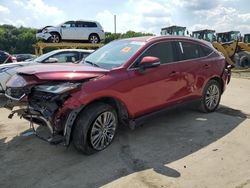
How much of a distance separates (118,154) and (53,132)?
108 centimetres

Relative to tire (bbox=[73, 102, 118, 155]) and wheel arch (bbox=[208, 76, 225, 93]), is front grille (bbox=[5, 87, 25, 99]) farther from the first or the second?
wheel arch (bbox=[208, 76, 225, 93])

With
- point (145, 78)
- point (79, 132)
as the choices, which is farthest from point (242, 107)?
point (79, 132)

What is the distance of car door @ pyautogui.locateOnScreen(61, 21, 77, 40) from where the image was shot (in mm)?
19078

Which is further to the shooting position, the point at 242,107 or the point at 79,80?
the point at 242,107

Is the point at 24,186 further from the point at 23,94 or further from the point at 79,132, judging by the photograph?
the point at 23,94

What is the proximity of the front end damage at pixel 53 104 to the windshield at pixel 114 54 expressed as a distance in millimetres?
1017

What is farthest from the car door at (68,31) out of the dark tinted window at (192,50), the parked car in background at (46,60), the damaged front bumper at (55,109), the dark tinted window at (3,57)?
the damaged front bumper at (55,109)

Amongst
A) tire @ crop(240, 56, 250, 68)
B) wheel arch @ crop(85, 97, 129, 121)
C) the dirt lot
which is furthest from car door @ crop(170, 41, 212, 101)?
tire @ crop(240, 56, 250, 68)

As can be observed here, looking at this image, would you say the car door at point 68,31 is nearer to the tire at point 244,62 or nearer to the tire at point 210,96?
the tire at point 244,62

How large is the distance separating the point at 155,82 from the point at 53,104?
6.26ft

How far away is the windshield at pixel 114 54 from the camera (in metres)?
6.07

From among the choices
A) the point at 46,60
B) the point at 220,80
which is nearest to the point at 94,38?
the point at 46,60

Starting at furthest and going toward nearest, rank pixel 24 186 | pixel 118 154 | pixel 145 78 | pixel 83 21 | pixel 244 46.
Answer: pixel 244 46, pixel 83 21, pixel 145 78, pixel 118 154, pixel 24 186

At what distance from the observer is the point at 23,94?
556cm
